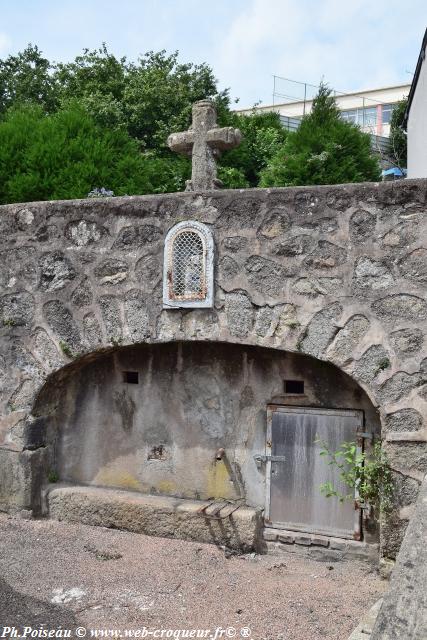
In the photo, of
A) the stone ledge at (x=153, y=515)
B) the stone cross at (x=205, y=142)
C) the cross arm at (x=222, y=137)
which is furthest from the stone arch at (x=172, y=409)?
the cross arm at (x=222, y=137)

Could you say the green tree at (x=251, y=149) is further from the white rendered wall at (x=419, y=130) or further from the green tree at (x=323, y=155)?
the white rendered wall at (x=419, y=130)

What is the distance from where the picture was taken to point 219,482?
478 centimetres

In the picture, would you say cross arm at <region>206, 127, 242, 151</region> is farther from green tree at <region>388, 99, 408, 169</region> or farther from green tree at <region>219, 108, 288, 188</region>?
green tree at <region>388, 99, 408, 169</region>

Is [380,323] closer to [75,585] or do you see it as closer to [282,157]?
[75,585]

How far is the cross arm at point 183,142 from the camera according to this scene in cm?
511

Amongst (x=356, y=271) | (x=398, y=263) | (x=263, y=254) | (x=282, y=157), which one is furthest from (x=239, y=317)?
(x=282, y=157)

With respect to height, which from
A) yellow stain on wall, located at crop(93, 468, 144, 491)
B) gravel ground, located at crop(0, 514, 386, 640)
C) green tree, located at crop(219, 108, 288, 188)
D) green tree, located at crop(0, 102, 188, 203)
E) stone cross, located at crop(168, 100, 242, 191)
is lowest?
gravel ground, located at crop(0, 514, 386, 640)

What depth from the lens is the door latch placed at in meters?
4.61

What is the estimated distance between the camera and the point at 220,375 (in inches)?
190

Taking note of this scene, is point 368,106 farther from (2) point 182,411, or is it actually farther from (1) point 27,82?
(2) point 182,411

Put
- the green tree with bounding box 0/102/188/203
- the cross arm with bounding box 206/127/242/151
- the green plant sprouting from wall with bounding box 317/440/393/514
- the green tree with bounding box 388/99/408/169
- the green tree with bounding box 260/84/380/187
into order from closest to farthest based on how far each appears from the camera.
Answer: the green plant sprouting from wall with bounding box 317/440/393/514, the cross arm with bounding box 206/127/242/151, the green tree with bounding box 0/102/188/203, the green tree with bounding box 260/84/380/187, the green tree with bounding box 388/99/408/169

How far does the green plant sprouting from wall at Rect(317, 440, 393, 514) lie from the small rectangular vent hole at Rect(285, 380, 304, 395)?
1.37 ft

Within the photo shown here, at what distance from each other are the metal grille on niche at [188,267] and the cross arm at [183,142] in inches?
42.7

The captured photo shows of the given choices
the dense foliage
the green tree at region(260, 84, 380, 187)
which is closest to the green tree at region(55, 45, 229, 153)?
the dense foliage
